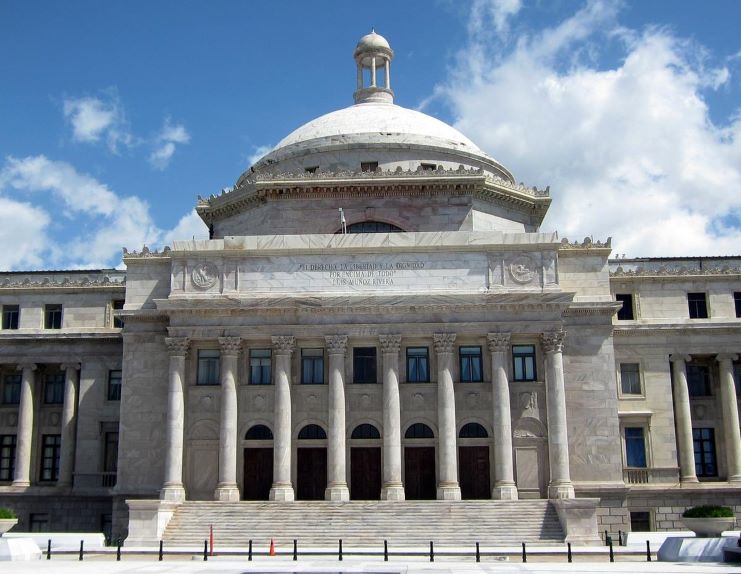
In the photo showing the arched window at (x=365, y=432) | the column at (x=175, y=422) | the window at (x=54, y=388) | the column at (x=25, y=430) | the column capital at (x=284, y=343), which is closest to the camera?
the column at (x=175, y=422)

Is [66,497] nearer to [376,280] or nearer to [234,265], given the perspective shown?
[234,265]

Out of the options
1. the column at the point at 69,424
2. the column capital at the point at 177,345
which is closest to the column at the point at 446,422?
the column capital at the point at 177,345

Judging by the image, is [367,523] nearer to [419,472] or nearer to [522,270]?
[419,472]

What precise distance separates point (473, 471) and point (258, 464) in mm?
11416

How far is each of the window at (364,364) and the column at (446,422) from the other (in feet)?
11.9

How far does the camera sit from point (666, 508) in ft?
180

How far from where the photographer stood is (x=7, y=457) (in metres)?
61.2

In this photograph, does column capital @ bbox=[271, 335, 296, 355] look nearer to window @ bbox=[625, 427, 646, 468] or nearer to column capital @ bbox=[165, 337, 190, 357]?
column capital @ bbox=[165, 337, 190, 357]

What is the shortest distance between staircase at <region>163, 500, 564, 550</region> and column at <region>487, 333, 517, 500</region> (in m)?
2.24

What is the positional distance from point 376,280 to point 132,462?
1652 centimetres

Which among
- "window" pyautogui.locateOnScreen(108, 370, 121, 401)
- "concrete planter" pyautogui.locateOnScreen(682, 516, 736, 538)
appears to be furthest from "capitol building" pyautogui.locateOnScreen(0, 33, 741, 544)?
"concrete planter" pyautogui.locateOnScreen(682, 516, 736, 538)

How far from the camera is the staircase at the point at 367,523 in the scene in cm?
4434

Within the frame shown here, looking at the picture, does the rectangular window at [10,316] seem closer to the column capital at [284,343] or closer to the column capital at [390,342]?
the column capital at [284,343]

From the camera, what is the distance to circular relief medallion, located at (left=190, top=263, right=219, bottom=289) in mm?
52688
